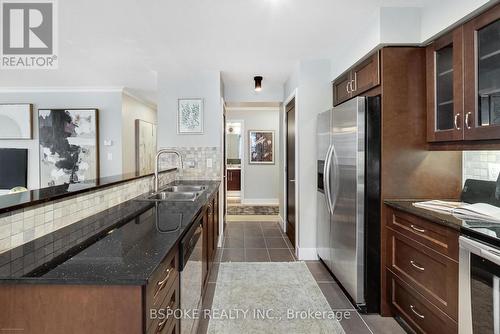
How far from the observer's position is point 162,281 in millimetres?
1163

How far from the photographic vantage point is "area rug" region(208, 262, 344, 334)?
82.7 inches

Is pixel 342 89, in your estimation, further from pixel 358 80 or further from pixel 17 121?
pixel 17 121

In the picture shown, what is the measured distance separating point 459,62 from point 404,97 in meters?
0.43

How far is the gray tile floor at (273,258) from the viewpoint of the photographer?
2.12 metres

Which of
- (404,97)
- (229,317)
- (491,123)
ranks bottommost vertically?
(229,317)

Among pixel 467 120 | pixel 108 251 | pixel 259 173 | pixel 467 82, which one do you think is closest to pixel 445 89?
pixel 467 82

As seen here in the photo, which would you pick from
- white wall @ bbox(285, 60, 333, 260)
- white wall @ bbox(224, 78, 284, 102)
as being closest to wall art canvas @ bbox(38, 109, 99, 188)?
white wall @ bbox(224, 78, 284, 102)

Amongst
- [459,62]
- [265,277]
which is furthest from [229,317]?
[459,62]

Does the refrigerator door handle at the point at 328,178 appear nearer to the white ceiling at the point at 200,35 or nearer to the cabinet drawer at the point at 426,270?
the cabinet drawer at the point at 426,270

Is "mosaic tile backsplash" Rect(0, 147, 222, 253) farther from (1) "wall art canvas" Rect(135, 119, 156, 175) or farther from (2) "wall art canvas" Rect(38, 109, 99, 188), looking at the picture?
(1) "wall art canvas" Rect(135, 119, 156, 175)

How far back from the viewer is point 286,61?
11.4ft

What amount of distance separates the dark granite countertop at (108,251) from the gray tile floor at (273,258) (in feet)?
3.26

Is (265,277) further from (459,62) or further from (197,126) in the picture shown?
(459,62)

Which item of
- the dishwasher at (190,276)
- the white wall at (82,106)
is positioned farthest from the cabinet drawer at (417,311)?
the white wall at (82,106)
